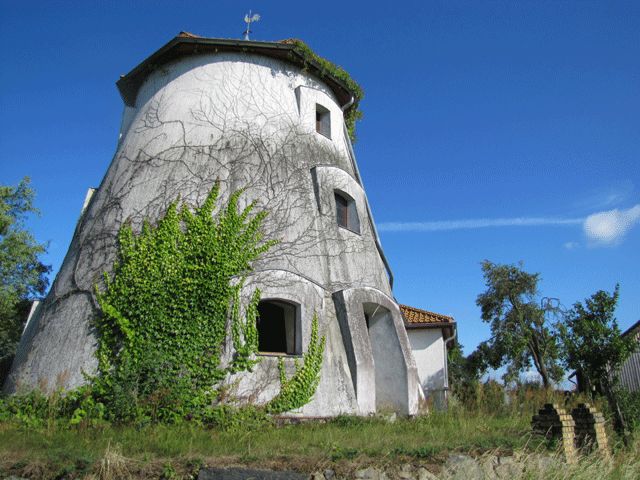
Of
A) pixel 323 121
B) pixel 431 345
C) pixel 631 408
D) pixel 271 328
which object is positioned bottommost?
pixel 631 408

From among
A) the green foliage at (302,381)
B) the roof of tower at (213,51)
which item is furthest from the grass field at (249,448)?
the roof of tower at (213,51)

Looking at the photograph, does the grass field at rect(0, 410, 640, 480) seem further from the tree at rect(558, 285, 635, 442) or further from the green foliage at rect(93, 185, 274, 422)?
the tree at rect(558, 285, 635, 442)

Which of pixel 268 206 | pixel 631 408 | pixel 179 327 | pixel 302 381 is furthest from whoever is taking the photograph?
pixel 631 408

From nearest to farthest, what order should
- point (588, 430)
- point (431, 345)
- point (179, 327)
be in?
point (588, 430), point (179, 327), point (431, 345)

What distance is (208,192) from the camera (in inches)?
421

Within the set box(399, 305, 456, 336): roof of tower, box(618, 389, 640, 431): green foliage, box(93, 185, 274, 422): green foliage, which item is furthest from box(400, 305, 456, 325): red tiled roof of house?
box(93, 185, 274, 422): green foliage

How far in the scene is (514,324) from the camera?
26.2m

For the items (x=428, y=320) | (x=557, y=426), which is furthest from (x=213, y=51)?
(x=428, y=320)

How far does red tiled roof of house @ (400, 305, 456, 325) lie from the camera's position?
20.9 m

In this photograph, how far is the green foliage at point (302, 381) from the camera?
29.1ft

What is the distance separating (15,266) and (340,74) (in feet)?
58.1

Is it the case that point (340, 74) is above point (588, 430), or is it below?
above

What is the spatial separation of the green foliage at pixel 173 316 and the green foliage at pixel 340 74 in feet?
18.6

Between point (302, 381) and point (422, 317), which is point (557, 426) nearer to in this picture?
point (302, 381)
